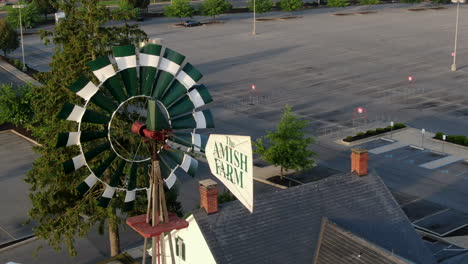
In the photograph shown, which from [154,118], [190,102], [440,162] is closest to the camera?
[154,118]

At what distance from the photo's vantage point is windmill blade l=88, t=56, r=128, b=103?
18.0m

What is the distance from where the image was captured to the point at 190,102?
64.0ft

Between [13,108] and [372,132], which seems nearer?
[372,132]

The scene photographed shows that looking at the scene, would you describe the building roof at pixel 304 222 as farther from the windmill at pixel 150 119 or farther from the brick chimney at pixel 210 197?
the windmill at pixel 150 119

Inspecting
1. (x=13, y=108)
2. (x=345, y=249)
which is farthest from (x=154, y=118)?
(x=13, y=108)

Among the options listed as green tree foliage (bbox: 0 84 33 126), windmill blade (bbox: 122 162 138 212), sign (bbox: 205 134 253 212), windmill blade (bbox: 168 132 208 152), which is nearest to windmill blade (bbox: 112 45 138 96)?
windmill blade (bbox: 168 132 208 152)

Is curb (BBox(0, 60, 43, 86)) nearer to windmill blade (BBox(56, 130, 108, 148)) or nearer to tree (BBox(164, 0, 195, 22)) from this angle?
tree (BBox(164, 0, 195, 22))

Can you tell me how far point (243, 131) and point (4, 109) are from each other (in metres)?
16.7

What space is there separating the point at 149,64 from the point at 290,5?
93702 millimetres

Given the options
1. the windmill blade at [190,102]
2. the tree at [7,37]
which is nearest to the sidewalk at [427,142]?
the windmill blade at [190,102]

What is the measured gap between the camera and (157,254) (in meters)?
18.5

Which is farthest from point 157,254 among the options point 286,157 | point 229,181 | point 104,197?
point 286,157

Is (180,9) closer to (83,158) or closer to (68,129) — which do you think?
(68,129)

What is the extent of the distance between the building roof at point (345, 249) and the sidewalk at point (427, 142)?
852 inches
